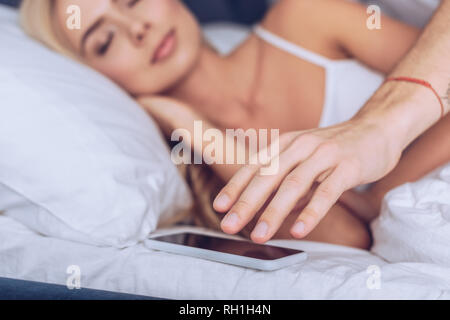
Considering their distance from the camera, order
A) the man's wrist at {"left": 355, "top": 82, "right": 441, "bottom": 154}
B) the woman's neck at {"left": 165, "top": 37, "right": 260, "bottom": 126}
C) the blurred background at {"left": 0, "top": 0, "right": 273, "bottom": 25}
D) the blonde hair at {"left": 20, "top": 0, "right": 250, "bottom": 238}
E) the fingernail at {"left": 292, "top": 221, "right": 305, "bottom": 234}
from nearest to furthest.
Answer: the fingernail at {"left": 292, "top": 221, "right": 305, "bottom": 234}, the man's wrist at {"left": 355, "top": 82, "right": 441, "bottom": 154}, the blonde hair at {"left": 20, "top": 0, "right": 250, "bottom": 238}, the woman's neck at {"left": 165, "top": 37, "right": 260, "bottom": 126}, the blurred background at {"left": 0, "top": 0, "right": 273, "bottom": 25}

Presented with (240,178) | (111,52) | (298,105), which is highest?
(111,52)

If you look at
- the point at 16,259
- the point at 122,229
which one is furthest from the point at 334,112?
the point at 16,259

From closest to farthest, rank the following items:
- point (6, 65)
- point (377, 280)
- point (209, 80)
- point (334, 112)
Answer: point (377, 280)
point (6, 65)
point (334, 112)
point (209, 80)

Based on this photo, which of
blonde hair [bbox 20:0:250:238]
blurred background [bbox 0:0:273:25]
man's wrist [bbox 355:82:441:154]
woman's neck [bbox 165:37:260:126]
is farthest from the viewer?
blurred background [bbox 0:0:273:25]

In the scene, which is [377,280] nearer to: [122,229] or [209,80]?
[122,229]

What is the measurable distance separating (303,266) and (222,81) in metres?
0.73

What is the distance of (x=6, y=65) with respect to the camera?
0.74 metres

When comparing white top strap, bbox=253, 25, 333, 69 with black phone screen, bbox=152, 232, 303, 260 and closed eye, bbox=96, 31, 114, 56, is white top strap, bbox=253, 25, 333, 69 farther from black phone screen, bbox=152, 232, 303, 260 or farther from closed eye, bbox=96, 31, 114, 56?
black phone screen, bbox=152, 232, 303, 260

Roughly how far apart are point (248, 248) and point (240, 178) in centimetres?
11

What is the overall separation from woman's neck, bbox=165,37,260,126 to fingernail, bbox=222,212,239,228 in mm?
677

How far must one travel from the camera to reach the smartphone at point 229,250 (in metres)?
0.54

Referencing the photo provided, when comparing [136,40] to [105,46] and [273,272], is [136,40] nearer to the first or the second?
[105,46]

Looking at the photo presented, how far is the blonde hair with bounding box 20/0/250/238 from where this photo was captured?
98 cm

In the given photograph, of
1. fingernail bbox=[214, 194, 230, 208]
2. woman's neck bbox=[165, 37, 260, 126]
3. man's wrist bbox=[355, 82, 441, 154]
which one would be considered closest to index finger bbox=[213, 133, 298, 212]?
fingernail bbox=[214, 194, 230, 208]
